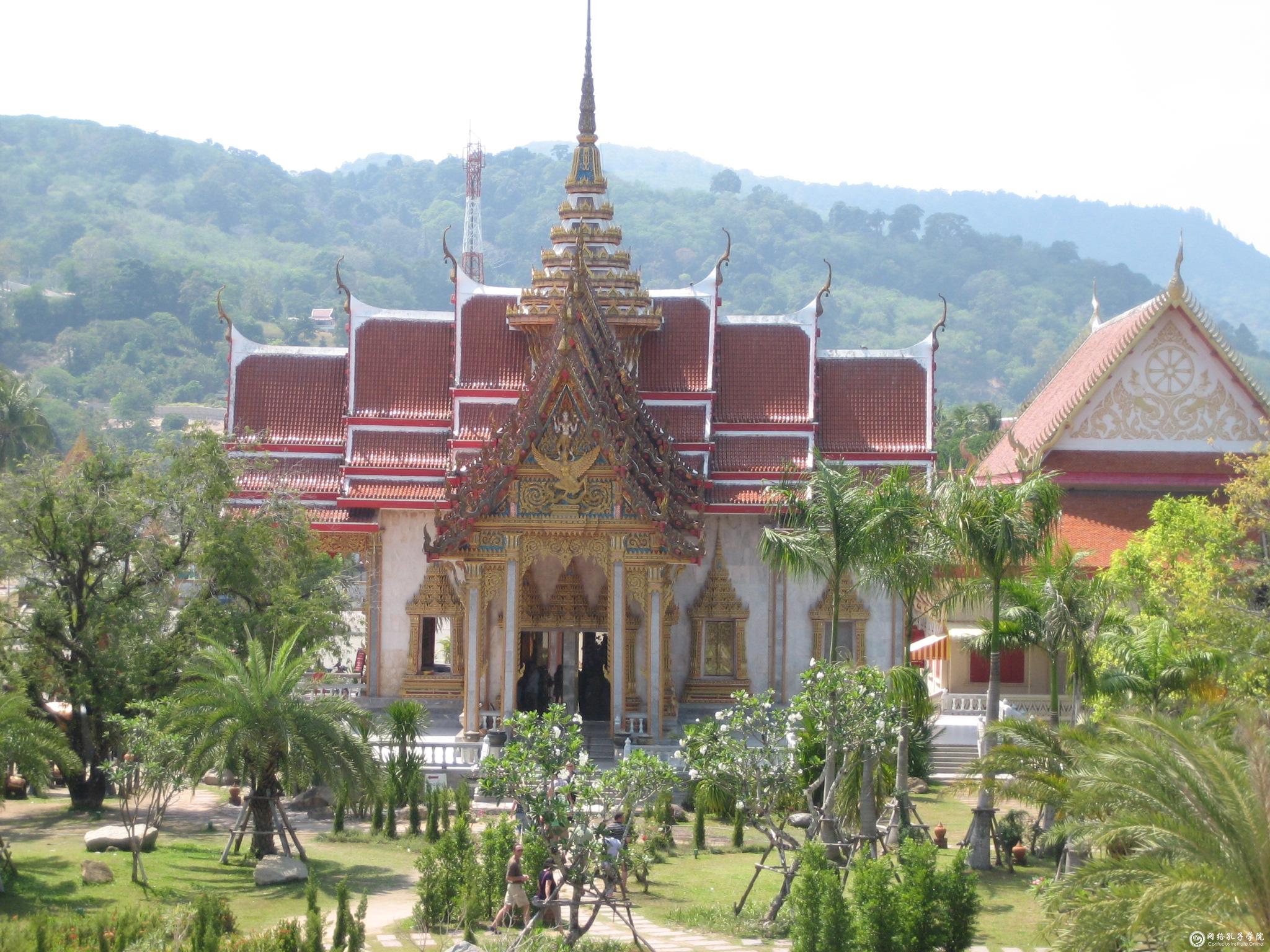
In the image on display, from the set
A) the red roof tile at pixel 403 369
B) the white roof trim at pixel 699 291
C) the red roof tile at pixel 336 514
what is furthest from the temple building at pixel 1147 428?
the red roof tile at pixel 336 514

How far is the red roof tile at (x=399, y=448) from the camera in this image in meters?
33.6

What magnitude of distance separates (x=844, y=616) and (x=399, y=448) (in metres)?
9.35

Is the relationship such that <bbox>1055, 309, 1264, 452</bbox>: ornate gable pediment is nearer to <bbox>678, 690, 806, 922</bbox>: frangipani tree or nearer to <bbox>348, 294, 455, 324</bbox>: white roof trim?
<bbox>348, 294, 455, 324</bbox>: white roof trim

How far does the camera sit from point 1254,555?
104ft

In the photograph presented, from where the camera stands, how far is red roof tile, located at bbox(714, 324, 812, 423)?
1352 inches

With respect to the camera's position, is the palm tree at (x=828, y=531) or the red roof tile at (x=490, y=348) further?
the red roof tile at (x=490, y=348)

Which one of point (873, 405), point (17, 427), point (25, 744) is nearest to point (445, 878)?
point (25, 744)

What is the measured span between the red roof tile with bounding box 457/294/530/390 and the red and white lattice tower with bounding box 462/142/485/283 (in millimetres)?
68555

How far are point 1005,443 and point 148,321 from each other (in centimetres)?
10591

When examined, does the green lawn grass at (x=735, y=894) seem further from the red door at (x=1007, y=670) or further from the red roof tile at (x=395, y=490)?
the red door at (x=1007, y=670)

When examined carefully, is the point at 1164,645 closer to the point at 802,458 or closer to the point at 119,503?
the point at 802,458

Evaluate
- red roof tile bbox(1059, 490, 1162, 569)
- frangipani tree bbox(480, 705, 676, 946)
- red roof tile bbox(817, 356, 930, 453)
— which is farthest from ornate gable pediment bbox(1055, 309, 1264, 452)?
frangipani tree bbox(480, 705, 676, 946)

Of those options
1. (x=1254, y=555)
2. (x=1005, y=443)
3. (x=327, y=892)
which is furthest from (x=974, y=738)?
(x=327, y=892)

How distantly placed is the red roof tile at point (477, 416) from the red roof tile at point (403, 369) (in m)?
0.66
